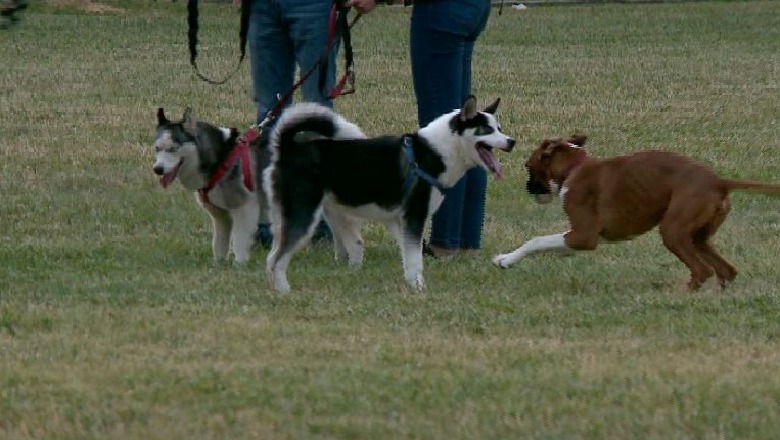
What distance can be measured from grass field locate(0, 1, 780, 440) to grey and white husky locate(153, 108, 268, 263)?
0.28 meters

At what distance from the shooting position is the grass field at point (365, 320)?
550cm

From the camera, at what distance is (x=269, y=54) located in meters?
9.34

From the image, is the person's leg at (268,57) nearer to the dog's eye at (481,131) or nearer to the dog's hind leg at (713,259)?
the dog's eye at (481,131)

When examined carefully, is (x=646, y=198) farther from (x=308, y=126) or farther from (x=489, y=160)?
(x=308, y=126)

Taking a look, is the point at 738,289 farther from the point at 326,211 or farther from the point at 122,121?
the point at 122,121

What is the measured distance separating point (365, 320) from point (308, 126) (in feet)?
4.83

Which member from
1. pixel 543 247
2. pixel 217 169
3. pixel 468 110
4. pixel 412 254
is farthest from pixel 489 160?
pixel 217 169

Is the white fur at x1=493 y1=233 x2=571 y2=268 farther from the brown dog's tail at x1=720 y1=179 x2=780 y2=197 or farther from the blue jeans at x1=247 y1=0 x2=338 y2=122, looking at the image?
the blue jeans at x1=247 y1=0 x2=338 y2=122

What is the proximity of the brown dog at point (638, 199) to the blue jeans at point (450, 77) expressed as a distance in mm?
715

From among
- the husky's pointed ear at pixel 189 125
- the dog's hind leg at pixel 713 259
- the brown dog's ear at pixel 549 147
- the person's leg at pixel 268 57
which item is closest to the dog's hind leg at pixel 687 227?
the dog's hind leg at pixel 713 259

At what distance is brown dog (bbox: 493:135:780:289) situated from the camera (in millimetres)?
7879

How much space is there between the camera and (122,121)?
1502cm

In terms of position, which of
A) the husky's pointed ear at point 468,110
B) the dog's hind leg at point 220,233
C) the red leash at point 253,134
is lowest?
the dog's hind leg at point 220,233

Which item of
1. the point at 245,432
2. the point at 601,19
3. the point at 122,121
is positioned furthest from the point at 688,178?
the point at 601,19
